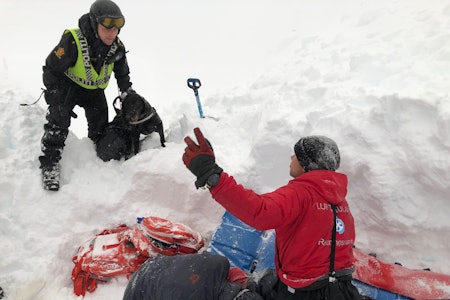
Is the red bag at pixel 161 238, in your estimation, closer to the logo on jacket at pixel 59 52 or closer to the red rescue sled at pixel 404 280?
the red rescue sled at pixel 404 280

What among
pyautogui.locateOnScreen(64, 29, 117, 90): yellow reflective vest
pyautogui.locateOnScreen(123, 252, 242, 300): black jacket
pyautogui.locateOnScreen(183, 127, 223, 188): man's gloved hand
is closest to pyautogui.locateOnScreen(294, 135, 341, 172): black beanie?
pyautogui.locateOnScreen(183, 127, 223, 188): man's gloved hand

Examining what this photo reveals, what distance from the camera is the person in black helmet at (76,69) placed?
3.44 m

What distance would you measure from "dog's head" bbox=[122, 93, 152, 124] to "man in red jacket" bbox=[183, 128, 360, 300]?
7.48 ft

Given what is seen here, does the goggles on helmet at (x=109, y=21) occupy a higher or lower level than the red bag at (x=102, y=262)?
higher

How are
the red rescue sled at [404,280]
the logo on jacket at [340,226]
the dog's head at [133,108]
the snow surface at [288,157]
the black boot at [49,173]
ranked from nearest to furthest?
the logo on jacket at [340,226]
the red rescue sled at [404,280]
the snow surface at [288,157]
the black boot at [49,173]
the dog's head at [133,108]

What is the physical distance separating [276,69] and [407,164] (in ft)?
9.55

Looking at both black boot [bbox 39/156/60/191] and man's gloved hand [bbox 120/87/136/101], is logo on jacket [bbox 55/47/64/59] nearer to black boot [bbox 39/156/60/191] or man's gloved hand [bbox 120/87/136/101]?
man's gloved hand [bbox 120/87/136/101]

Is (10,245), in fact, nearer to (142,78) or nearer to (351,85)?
(351,85)

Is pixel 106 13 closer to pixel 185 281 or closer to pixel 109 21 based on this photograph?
pixel 109 21

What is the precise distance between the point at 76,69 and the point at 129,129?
879mm

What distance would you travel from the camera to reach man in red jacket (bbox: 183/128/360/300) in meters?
1.89

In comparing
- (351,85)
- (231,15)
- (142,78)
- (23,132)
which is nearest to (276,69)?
(351,85)

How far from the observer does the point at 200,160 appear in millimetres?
1913

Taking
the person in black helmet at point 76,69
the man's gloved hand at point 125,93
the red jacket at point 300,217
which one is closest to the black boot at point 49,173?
the person in black helmet at point 76,69
